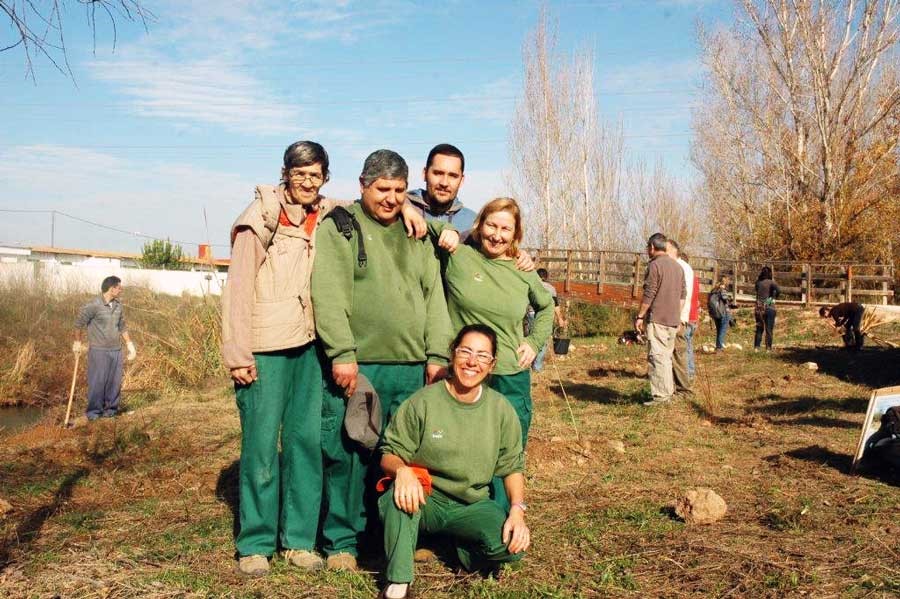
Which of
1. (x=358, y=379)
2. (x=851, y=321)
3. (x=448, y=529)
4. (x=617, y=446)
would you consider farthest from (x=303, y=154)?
(x=851, y=321)

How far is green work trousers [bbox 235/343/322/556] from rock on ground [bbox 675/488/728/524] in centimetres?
215

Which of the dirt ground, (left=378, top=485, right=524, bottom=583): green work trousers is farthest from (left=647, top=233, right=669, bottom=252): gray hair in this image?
(left=378, top=485, right=524, bottom=583): green work trousers

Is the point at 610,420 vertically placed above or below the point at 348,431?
below

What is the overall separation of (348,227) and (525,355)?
49.3 inches

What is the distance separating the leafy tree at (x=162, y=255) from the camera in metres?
60.3

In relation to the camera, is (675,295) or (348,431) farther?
(675,295)

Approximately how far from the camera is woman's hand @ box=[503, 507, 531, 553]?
3.69m

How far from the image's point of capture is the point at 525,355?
4520mm

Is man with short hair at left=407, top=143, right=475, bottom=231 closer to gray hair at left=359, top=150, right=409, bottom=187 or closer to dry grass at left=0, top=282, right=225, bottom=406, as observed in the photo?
gray hair at left=359, top=150, right=409, bottom=187

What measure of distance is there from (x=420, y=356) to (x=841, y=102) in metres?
24.1

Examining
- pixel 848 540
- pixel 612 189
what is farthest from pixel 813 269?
pixel 848 540

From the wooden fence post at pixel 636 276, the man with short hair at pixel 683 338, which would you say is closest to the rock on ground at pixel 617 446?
the man with short hair at pixel 683 338

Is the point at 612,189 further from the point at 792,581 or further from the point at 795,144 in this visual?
the point at 792,581

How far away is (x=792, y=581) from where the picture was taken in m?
3.78
